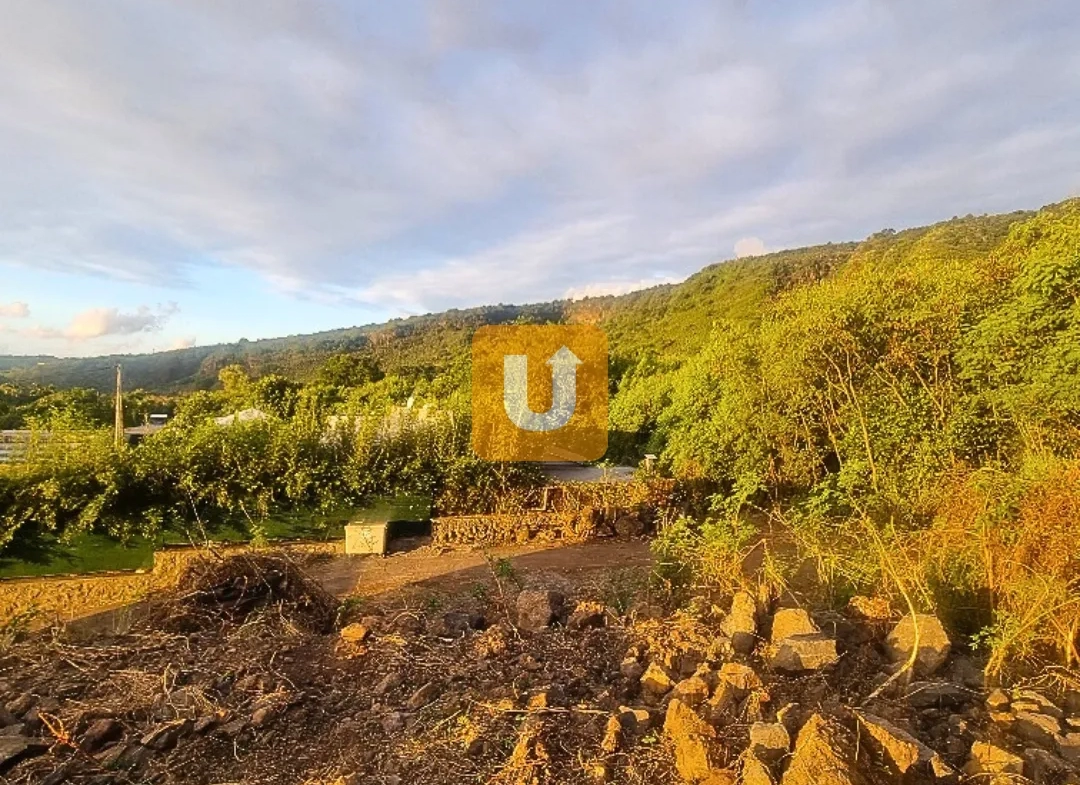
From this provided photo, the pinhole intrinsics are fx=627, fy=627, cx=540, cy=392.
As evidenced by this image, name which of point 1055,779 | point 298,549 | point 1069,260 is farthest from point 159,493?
point 1069,260

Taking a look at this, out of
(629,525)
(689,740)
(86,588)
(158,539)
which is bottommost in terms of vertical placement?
(86,588)

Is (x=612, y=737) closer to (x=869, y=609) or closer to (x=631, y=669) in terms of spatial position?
(x=631, y=669)

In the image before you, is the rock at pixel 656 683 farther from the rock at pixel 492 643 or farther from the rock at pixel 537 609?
the rock at pixel 537 609

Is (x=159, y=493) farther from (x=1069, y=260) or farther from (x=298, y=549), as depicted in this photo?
(x=1069, y=260)

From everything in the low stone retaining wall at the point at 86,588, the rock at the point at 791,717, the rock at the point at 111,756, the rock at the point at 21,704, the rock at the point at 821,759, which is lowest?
the low stone retaining wall at the point at 86,588

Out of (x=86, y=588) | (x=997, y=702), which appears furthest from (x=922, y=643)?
(x=86, y=588)

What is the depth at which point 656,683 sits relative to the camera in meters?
2.95

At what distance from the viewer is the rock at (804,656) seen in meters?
3.08

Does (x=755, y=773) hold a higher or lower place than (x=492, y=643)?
higher

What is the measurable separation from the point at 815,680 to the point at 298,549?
7.32m

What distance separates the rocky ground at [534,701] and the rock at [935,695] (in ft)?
0.04

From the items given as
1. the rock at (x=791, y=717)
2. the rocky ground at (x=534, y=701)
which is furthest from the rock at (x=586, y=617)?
the rock at (x=791, y=717)

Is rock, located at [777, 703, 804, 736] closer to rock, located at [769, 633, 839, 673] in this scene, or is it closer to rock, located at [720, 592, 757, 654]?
rock, located at [769, 633, 839, 673]

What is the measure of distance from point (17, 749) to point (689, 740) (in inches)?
109
